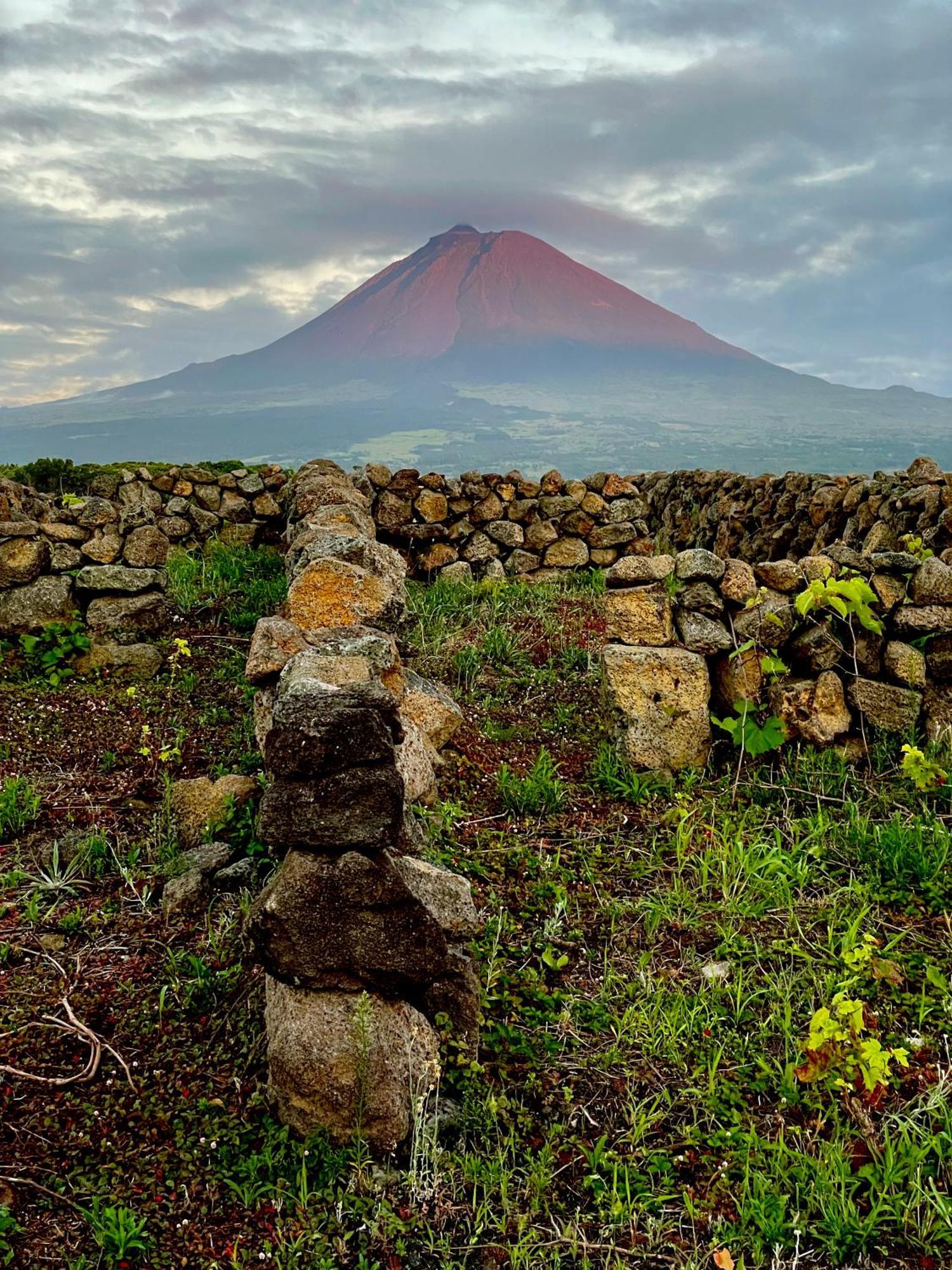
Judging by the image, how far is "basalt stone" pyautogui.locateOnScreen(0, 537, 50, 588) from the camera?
7410mm

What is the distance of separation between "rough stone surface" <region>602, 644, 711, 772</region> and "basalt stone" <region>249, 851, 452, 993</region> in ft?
9.33

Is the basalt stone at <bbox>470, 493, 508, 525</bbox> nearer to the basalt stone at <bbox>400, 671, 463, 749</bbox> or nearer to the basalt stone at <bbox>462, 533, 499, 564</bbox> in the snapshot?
the basalt stone at <bbox>462, 533, 499, 564</bbox>

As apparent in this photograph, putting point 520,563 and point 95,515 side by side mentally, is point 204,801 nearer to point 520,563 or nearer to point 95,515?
point 95,515

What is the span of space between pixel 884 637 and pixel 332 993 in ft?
14.5

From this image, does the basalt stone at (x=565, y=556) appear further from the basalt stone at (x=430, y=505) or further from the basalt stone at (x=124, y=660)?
the basalt stone at (x=124, y=660)

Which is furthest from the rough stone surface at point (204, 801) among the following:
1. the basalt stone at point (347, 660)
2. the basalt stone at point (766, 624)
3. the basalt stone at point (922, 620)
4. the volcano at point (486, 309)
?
the volcano at point (486, 309)

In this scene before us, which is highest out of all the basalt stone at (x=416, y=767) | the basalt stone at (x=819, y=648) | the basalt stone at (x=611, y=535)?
the basalt stone at (x=611, y=535)

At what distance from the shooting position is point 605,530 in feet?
36.8

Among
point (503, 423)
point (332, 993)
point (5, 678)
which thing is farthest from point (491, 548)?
point (503, 423)

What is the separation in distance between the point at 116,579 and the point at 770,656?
5.75 metres

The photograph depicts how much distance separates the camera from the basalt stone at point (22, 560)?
292 inches

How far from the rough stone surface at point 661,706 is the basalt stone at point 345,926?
9.33 feet

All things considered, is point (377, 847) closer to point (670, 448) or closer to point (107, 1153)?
point (107, 1153)

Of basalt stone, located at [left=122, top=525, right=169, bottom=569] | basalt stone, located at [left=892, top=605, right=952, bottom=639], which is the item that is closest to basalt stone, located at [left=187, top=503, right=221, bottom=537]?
basalt stone, located at [left=122, top=525, right=169, bottom=569]
